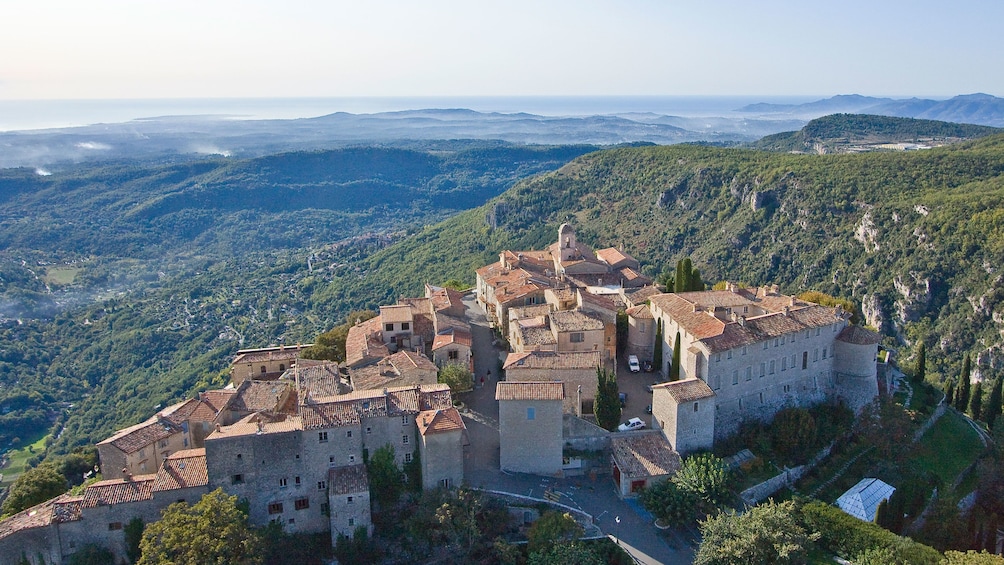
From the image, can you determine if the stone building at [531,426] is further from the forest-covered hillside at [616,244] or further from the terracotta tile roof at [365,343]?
the forest-covered hillside at [616,244]

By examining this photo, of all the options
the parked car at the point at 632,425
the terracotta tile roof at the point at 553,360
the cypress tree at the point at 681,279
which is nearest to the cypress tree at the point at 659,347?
the terracotta tile roof at the point at 553,360

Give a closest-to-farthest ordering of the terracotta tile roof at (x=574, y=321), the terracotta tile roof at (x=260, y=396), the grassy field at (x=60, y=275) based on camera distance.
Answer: the terracotta tile roof at (x=260, y=396)
the terracotta tile roof at (x=574, y=321)
the grassy field at (x=60, y=275)

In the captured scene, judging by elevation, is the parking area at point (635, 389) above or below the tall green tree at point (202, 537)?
above

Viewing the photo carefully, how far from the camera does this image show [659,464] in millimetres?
33219

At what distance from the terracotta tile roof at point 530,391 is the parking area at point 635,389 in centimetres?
595

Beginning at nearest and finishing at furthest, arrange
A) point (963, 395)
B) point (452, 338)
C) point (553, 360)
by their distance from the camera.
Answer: point (553, 360) < point (452, 338) < point (963, 395)

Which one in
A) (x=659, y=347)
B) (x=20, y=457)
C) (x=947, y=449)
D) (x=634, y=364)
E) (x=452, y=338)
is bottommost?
(x=20, y=457)

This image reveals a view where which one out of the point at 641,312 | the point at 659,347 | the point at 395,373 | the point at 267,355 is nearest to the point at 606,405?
the point at 659,347

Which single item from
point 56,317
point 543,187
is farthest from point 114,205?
point 543,187

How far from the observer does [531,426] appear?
33.4 metres

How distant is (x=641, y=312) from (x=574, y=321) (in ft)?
17.6

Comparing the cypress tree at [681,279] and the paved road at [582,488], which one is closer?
the paved road at [582,488]

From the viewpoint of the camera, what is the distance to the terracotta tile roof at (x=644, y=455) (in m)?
32.8

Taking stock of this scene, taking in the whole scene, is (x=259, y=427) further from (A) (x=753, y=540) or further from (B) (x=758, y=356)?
(B) (x=758, y=356)
